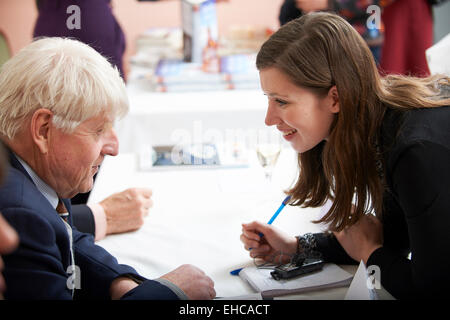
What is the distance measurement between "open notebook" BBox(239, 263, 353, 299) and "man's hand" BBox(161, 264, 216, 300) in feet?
0.30

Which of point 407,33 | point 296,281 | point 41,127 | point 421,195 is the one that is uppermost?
point 407,33

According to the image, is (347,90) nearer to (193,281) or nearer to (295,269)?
(295,269)

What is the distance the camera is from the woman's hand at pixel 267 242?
3.96ft

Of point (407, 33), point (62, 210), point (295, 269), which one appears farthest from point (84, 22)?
point (407, 33)

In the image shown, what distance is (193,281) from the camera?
1.07 meters

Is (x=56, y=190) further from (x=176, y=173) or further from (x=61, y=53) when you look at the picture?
(x=176, y=173)

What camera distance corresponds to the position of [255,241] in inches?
47.7

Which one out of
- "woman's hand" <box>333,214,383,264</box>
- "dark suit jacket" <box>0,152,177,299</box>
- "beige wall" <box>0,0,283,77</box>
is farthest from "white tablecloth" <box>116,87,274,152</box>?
"beige wall" <box>0,0,283,77</box>

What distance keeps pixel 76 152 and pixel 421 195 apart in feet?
2.15

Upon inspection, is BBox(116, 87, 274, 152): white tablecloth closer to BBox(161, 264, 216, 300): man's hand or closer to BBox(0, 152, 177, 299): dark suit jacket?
BBox(161, 264, 216, 300): man's hand

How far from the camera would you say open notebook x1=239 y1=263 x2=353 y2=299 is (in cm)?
106

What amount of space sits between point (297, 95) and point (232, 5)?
3.20 meters

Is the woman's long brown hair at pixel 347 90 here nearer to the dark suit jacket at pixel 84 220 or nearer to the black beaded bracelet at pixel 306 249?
the black beaded bracelet at pixel 306 249

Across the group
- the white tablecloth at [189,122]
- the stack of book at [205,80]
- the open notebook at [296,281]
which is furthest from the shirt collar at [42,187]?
the stack of book at [205,80]
